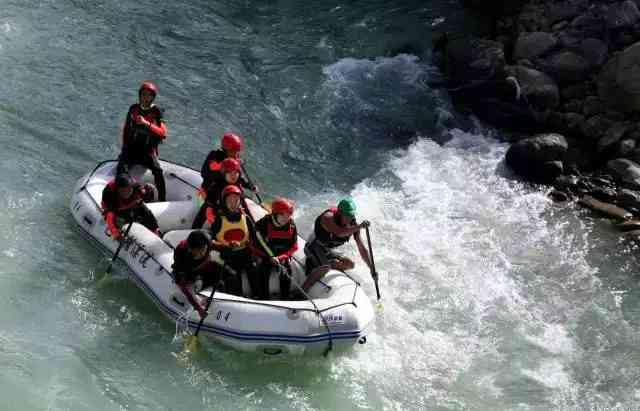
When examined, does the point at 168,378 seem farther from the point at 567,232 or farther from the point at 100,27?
the point at 100,27

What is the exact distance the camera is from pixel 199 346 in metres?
9.49

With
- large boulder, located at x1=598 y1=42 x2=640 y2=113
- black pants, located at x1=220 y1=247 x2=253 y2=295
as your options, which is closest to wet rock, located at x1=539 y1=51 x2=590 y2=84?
large boulder, located at x1=598 y1=42 x2=640 y2=113

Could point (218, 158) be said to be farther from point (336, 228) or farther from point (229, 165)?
point (336, 228)

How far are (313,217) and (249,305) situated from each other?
340 centimetres

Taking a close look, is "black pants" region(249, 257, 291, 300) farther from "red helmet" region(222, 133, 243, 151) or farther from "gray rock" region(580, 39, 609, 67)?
"gray rock" region(580, 39, 609, 67)

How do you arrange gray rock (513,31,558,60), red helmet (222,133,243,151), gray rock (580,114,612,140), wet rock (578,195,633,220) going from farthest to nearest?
gray rock (513,31,558,60)
gray rock (580,114,612,140)
wet rock (578,195,633,220)
red helmet (222,133,243,151)

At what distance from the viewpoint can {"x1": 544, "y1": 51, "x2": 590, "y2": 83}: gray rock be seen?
15.5m

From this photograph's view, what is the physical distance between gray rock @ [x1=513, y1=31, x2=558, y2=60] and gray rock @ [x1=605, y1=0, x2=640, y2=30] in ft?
3.64

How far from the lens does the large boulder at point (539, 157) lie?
13891mm

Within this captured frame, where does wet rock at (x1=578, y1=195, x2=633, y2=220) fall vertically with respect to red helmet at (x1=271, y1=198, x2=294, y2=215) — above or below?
below

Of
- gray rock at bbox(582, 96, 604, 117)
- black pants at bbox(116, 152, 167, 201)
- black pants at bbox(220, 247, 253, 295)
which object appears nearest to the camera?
black pants at bbox(220, 247, 253, 295)

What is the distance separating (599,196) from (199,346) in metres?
7.38

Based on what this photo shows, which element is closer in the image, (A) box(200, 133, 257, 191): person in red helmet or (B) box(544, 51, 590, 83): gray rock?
(A) box(200, 133, 257, 191): person in red helmet

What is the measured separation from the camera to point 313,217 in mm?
12422
